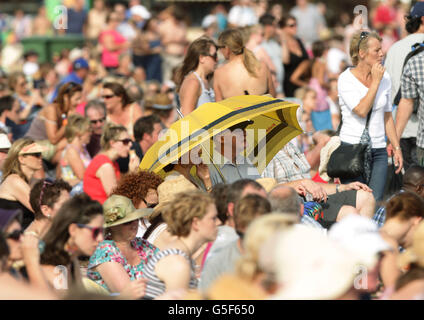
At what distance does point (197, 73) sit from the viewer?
7.93 m

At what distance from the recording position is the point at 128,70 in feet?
46.6

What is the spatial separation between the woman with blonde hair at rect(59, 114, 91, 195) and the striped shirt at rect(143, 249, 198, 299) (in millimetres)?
3867

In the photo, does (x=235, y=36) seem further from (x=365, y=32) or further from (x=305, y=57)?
(x=305, y=57)

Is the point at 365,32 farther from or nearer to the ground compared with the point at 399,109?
farther from the ground

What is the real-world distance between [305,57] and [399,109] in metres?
4.85

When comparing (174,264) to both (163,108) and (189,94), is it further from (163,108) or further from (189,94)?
(163,108)

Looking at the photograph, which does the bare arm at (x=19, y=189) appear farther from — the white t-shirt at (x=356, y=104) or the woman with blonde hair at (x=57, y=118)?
the white t-shirt at (x=356, y=104)

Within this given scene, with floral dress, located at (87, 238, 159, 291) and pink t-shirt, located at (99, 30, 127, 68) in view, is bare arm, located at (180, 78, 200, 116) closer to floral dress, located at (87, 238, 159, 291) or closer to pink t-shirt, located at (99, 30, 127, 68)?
floral dress, located at (87, 238, 159, 291)

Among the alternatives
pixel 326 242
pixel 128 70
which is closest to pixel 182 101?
pixel 326 242

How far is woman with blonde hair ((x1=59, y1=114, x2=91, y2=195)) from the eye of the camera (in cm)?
859

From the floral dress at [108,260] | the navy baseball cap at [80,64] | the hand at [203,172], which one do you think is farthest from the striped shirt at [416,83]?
the navy baseball cap at [80,64]

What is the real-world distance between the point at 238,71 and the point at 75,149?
6.59ft

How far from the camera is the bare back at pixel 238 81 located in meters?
7.79
